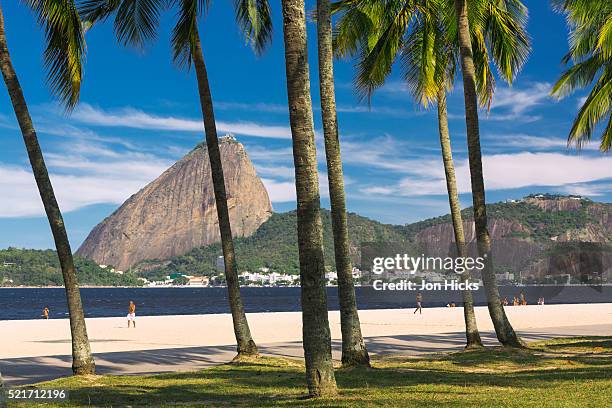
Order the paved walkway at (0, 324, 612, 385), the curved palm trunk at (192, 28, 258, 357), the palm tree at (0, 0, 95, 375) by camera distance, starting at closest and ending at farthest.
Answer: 1. the palm tree at (0, 0, 95, 375)
2. the paved walkway at (0, 324, 612, 385)
3. the curved palm trunk at (192, 28, 258, 357)

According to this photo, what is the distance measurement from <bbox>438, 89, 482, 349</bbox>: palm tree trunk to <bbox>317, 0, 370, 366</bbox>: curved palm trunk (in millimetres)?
5593

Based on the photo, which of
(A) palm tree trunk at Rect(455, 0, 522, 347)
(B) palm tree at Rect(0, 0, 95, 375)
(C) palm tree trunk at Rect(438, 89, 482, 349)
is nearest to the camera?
(B) palm tree at Rect(0, 0, 95, 375)

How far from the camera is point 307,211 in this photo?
9.60 meters

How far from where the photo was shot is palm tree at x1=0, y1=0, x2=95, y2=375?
13.0m

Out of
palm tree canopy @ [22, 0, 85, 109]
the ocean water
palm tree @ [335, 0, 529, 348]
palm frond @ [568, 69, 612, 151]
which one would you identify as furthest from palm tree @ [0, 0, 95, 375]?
the ocean water

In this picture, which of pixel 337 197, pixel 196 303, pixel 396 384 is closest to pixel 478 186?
pixel 337 197

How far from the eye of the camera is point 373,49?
1836cm

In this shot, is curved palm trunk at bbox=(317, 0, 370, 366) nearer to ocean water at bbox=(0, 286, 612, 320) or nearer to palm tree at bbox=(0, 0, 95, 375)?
palm tree at bbox=(0, 0, 95, 375)

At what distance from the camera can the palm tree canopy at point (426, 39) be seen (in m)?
18.2

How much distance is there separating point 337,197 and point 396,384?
3.70 meters

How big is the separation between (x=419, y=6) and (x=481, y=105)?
319 cm

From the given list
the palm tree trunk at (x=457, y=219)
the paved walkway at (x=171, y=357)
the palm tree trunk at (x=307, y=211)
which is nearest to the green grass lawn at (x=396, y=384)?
the palm tree trunk at (x=307, y=211)

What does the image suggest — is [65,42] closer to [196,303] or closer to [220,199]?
[220,199]

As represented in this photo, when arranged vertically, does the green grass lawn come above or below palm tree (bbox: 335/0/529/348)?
below
